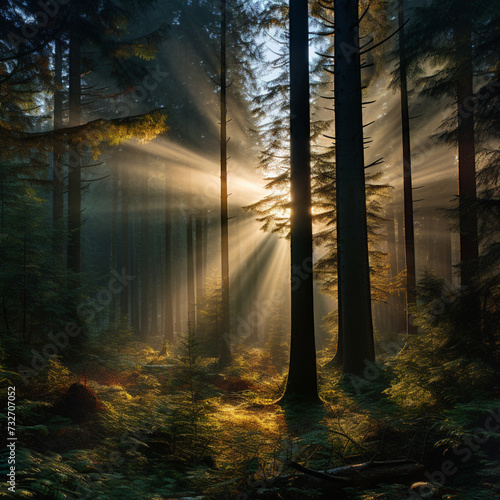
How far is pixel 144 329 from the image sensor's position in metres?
23.8

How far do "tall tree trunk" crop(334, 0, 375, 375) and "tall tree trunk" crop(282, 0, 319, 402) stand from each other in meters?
1.38

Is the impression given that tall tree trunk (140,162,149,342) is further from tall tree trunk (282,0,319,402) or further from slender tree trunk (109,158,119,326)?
tall tree trunk (282,0,319,402)

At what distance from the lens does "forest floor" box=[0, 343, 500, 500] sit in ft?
10.6

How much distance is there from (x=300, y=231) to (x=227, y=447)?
460cm

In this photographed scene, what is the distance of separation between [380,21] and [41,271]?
1269cm

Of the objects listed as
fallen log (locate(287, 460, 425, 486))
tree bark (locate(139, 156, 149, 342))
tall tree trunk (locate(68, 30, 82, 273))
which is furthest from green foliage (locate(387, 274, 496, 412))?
tree bark (locate(139, 156, 149, 342))

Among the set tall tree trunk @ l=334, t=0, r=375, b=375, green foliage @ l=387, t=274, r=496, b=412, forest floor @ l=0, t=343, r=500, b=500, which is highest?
tall tree trunk @ l=334, t=0, r=375, b=375

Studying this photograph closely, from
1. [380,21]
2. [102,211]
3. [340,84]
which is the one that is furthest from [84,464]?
[102,211]

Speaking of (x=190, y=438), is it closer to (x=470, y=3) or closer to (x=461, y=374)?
(x=461, y=374)

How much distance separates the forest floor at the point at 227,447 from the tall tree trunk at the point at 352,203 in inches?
66.1

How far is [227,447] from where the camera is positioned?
4.48 m

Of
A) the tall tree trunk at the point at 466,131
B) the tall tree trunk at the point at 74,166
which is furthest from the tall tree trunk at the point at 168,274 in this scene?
the tall tree trunk at the point at 466,131

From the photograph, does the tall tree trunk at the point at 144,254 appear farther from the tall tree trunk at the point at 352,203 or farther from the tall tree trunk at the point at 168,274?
the tall tree trunk at the point at 352,203

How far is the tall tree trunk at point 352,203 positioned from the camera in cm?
852
